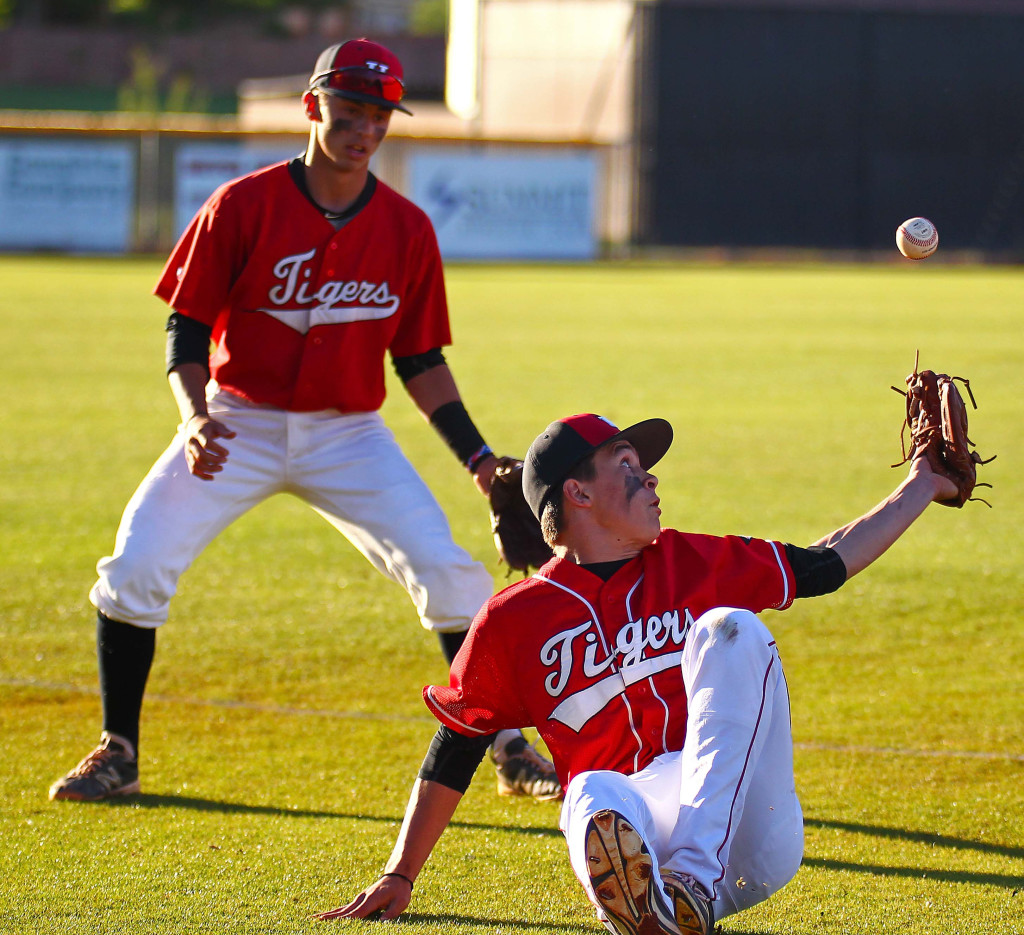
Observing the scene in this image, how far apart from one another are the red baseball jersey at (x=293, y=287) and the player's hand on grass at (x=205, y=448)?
1.35 feet

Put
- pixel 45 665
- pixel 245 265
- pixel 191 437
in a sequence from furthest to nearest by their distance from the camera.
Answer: pixel 45 665
pixel 245 265
pixel 191 437

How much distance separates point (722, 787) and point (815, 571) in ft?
2.00

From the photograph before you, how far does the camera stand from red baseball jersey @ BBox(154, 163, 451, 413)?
416 centimetres

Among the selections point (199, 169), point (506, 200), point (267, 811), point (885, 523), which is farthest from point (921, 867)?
point (506, 200)

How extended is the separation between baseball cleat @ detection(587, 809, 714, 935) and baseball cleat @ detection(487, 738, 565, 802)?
1489mm

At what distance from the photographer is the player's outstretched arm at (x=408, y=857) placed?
3.05 meters

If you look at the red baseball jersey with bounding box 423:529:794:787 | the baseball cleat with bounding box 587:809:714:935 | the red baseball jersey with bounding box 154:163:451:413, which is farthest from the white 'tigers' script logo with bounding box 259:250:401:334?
the baseball cleat with bounding box 587:809:714:935

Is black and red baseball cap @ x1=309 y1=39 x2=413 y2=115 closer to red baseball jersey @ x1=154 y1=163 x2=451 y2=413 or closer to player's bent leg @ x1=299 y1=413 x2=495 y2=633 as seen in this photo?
red baseball jersey @ x1=154 y1=163 x2=451 y2=413

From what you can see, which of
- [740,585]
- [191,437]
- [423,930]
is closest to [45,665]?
[191,437]

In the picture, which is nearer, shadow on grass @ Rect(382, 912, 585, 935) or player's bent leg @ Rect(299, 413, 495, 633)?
shadow on grass @ Rect(382, 912, 585, 935)

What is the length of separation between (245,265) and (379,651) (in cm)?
189

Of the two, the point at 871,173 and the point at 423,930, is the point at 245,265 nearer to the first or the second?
the point at 423,930

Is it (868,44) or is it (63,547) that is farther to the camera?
(868,44)

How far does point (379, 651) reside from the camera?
556 cm
